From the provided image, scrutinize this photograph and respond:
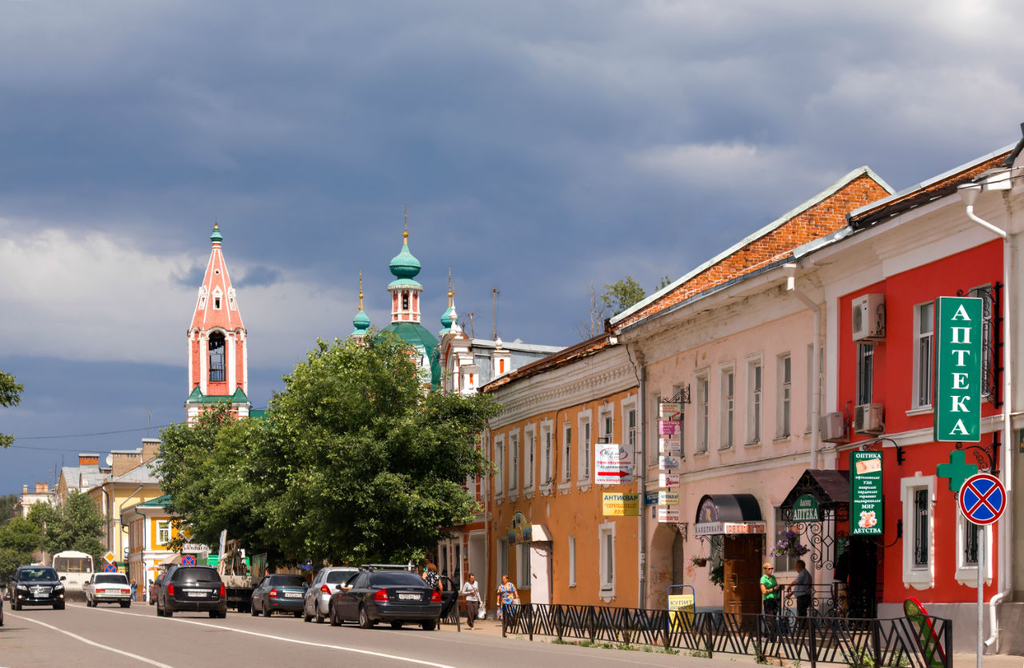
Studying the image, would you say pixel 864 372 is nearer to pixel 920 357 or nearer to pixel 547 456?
pixel 920 357

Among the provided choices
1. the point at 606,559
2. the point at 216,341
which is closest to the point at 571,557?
the point at 606,559

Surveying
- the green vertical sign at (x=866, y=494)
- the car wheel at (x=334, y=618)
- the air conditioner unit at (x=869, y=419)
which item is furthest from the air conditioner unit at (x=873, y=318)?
the car wheel at (x=334, y=618)

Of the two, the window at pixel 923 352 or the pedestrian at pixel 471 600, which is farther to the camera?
the pedestrian at pixel 471 600

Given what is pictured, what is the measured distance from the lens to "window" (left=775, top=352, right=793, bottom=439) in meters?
29.7

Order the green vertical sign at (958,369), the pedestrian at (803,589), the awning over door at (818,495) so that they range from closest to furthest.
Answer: the green vertical sign at (958,369) → the awning over door at (818,495) → the pedestrian at (803,589)

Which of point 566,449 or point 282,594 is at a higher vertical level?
point 566,449

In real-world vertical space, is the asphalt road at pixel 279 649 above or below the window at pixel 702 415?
below

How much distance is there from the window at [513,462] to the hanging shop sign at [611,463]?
1040 centimetres

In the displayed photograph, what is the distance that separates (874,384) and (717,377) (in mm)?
7017

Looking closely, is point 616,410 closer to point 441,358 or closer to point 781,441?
point 781,441

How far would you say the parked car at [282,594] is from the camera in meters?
47.9

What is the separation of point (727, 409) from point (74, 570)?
201 feet

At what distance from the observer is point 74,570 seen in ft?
279

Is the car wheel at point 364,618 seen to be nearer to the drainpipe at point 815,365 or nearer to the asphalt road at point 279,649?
the asphalt road at point 279,649
